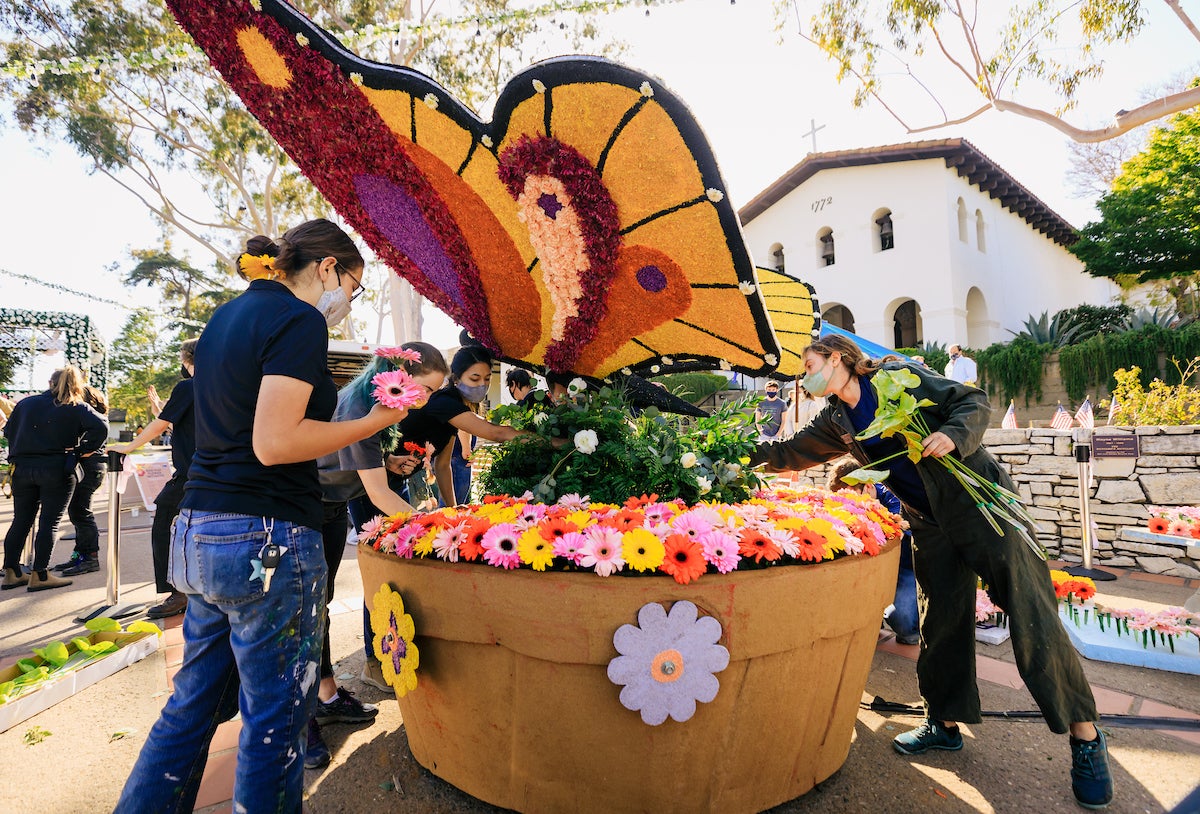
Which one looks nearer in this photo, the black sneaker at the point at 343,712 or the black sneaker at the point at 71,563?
the black sneaker at the point at 343,712

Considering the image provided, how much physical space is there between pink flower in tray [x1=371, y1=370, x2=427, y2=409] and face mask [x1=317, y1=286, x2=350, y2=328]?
0.38m

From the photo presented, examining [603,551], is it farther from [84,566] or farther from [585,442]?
[84,566]

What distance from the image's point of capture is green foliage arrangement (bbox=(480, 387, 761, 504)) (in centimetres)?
241

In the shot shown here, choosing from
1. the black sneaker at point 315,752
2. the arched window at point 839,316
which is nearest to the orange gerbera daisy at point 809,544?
the black sneaker at point 315,752

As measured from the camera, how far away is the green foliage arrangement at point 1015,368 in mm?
13047

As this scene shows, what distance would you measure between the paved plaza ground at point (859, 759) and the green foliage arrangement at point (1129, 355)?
11.1 metres

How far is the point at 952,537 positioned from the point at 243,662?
7.88ft

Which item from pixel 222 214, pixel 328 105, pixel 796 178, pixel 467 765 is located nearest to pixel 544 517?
pixel 467 765

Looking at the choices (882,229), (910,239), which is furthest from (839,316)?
(910,239)

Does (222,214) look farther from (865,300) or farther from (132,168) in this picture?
(865,300)

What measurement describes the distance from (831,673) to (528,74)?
215cm

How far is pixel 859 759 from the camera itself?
7.70 ft

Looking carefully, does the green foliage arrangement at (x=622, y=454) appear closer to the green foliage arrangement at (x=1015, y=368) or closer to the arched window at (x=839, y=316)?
the green foliage arrangement at (x=1015, y=368)

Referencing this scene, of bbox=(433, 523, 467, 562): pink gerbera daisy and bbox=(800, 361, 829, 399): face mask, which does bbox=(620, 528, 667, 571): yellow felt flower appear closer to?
A: bbox=(433, 523, 467, 562): pink gerbera daisy
